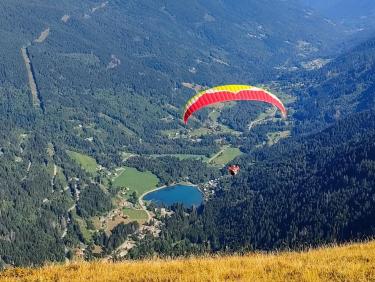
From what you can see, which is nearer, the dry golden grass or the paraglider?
the dry golden grass

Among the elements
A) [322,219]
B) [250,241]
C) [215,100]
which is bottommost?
[250,241]

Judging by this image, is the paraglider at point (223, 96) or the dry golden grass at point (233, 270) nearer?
the dry golden grass at point (233, 270)

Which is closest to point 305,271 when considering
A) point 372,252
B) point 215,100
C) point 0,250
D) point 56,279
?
point 372,252

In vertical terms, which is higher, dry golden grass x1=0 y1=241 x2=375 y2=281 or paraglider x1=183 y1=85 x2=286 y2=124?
paraglider x1=183 y1=85 x2=286 y2=124

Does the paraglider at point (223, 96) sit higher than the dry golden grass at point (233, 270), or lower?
higher

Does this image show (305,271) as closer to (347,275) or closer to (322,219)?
(347,275)

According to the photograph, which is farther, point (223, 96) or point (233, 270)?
point (223, 96)

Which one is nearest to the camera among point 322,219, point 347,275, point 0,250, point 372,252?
point 347,275

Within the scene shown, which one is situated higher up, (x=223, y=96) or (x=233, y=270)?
(x=223, y=96)
